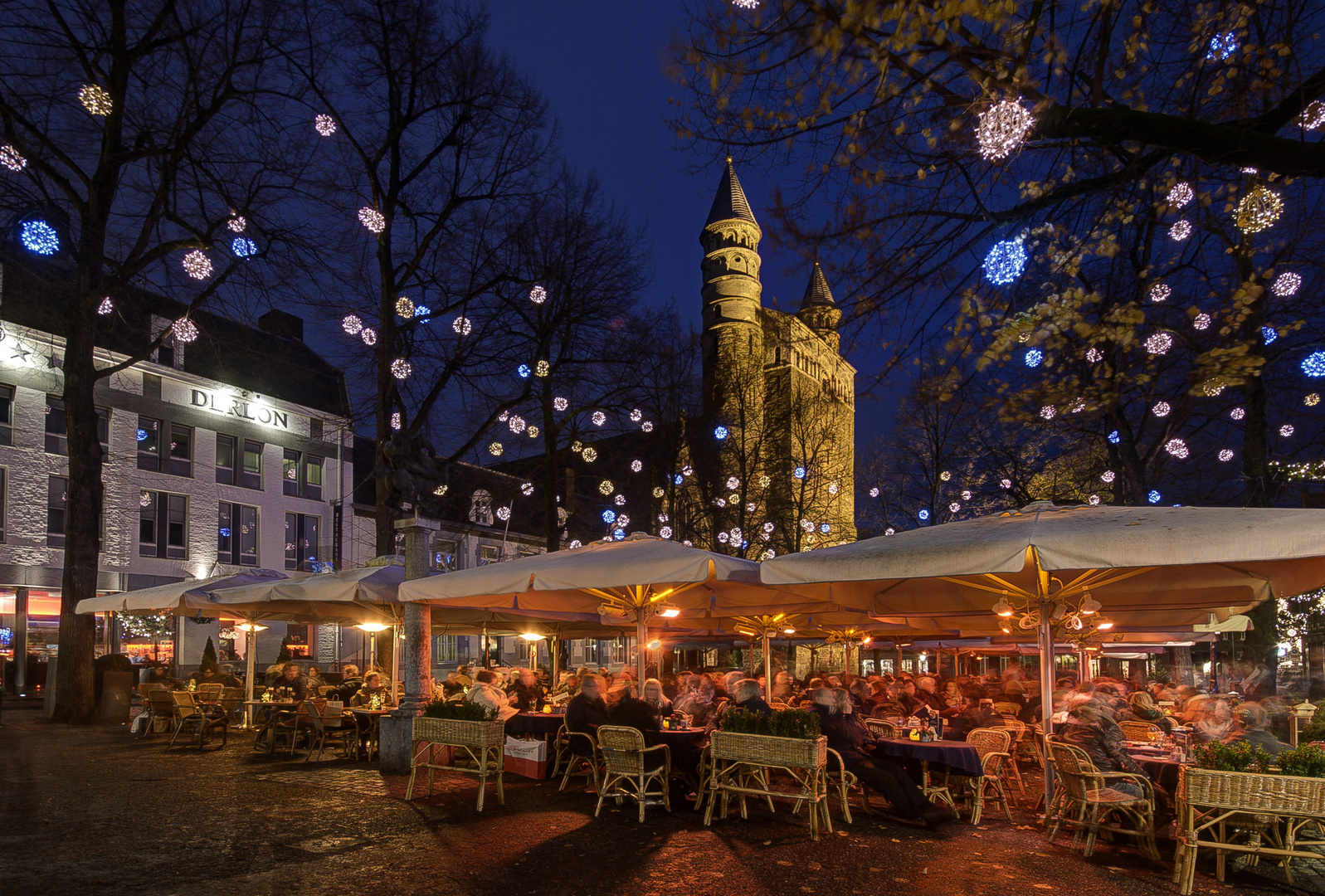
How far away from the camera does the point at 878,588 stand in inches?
393

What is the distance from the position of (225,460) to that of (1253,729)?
33.7m

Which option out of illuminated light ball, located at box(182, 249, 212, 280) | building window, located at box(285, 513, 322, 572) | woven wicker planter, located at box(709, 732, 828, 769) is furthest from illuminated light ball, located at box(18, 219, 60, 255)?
building window, located at box(285, 513, 322, 572)

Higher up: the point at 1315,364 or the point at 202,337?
the point at 202,337

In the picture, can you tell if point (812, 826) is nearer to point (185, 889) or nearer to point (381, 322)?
point (185, 889)

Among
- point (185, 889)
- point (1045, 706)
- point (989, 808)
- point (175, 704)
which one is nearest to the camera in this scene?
point (185, 889)

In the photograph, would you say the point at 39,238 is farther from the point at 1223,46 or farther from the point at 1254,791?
the point at 1254,791

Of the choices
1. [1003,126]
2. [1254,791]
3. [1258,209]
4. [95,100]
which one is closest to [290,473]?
[95,100]

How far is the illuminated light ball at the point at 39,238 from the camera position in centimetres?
1138

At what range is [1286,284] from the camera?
9.09 m

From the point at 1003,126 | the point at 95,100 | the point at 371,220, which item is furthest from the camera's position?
the point at 371,220

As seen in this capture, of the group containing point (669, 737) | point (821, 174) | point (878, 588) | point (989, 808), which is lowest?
point (989, 808)

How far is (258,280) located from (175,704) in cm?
710

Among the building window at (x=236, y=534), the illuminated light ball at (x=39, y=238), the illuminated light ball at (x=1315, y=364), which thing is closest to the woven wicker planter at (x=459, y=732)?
the illuminated light ball at (x=39, y=238)

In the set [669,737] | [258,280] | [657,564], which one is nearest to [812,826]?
[669,737]
